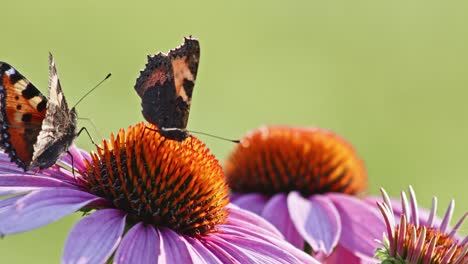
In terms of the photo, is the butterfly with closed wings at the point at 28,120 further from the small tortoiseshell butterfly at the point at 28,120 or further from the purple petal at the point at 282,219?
the purple petal at the point at 282,219

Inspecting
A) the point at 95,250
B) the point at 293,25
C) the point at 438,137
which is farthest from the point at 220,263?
the point at 293,25

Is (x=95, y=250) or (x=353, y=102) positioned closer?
(x=95, y=250)

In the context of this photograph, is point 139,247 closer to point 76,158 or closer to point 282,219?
point 76,158

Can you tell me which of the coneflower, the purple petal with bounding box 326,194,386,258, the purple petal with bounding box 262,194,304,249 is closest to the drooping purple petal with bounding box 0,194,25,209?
the coneflower

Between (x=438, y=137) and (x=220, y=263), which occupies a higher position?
(x=220, y=263)

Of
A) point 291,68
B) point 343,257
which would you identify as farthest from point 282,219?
point 291,68

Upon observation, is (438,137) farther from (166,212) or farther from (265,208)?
(166,212)

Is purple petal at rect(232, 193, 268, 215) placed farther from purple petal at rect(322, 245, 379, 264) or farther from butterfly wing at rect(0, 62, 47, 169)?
butterfly wing at rect(0, 62, 47, 169)

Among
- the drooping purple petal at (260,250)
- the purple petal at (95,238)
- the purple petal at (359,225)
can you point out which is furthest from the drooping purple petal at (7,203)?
the purple petal at (359,225)
